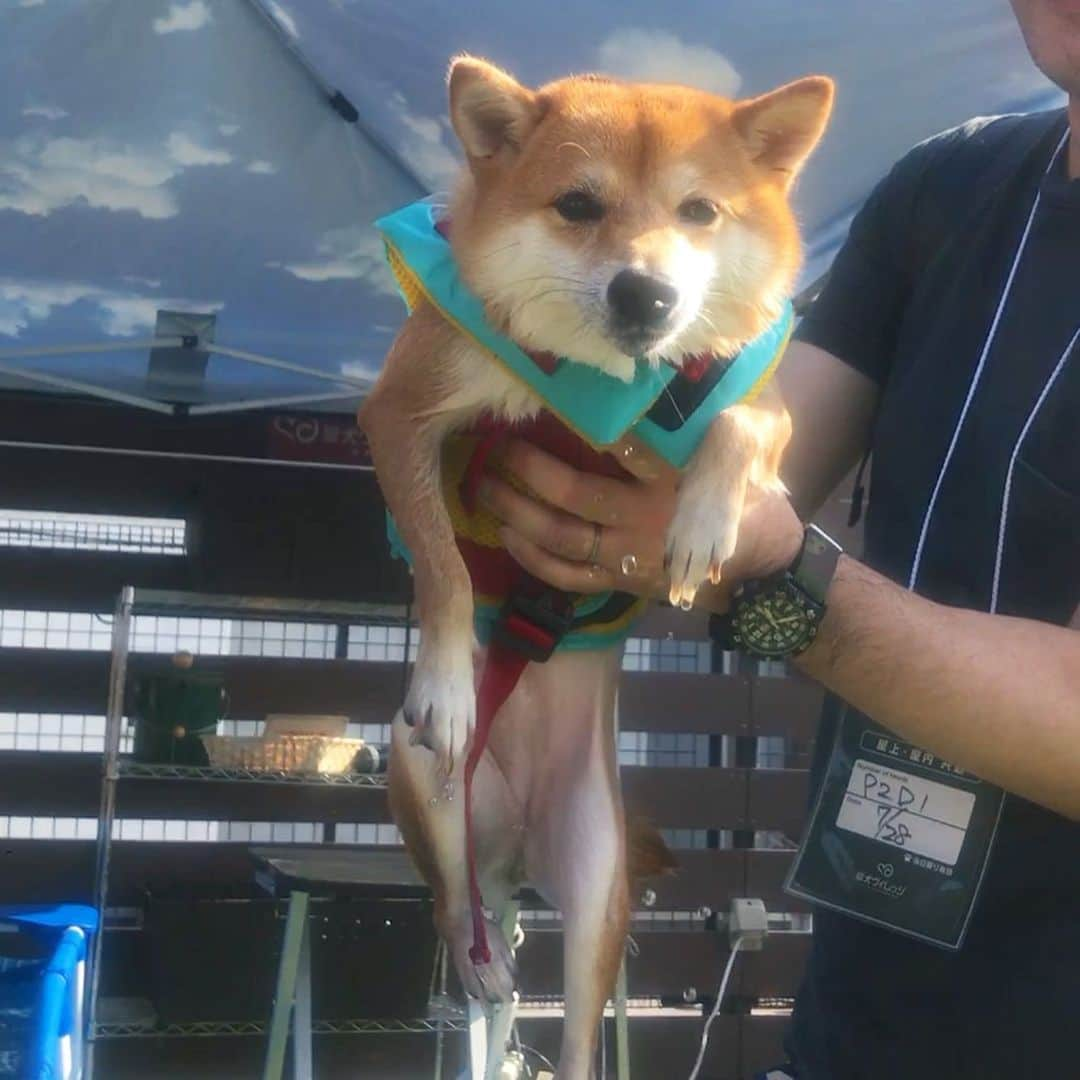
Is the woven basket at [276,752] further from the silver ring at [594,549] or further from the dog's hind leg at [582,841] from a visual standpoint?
the silver ring at [594,549]

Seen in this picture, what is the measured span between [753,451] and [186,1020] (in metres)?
3.10

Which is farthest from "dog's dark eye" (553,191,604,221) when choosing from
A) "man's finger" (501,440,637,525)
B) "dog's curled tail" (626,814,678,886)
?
"dog's curled tail" (626,814,678,886)

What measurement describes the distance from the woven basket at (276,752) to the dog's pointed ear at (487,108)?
2.58 meters

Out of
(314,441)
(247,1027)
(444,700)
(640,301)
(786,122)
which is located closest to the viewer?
(640,301)

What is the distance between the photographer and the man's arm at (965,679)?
4.45 ft

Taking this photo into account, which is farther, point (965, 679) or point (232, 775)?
point (232, 775)

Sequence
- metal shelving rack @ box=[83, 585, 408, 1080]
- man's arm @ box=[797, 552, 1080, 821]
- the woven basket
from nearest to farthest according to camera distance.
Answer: man's arm @ box=[797, 552, 1080, 821]
metal shelving rack @ box=[83, 585, 408, 1080]
the woven basket

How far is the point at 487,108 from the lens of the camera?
68.3 inches

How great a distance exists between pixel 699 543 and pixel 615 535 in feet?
0.32

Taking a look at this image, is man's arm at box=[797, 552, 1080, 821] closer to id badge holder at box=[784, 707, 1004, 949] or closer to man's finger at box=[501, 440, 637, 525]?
id badge holder at box=[784, 707, 1004, 949]

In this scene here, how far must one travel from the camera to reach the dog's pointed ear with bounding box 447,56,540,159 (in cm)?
168

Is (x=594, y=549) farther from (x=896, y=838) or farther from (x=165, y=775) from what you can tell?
(x=165, y=775)

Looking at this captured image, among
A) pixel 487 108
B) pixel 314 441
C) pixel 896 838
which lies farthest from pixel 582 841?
pixel 314 441

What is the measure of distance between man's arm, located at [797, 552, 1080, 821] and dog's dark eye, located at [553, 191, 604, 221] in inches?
22.5
